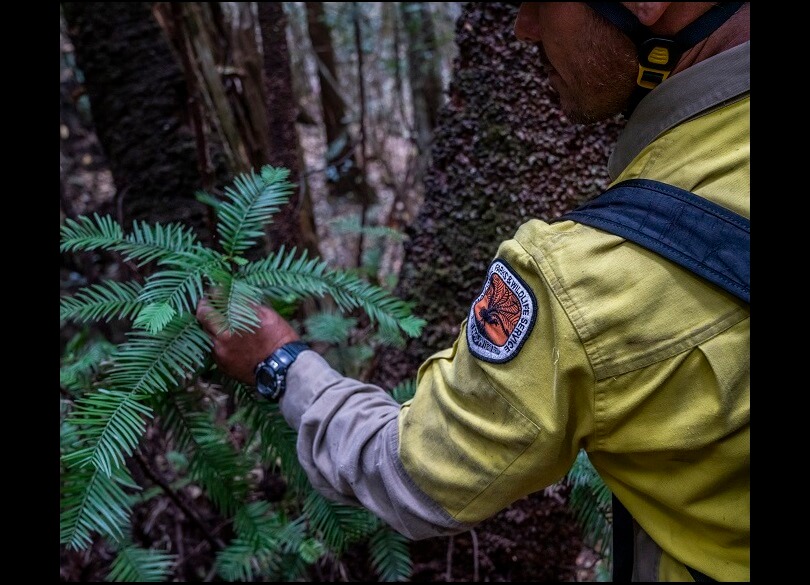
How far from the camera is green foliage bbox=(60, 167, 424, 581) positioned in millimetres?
1410

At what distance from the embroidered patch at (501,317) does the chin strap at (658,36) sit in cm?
48

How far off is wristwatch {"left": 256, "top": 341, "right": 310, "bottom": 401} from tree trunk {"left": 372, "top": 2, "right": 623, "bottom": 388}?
76cm

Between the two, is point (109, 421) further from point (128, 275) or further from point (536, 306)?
point (128, 275)

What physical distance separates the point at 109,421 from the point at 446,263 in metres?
1.29

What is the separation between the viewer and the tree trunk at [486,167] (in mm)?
2160

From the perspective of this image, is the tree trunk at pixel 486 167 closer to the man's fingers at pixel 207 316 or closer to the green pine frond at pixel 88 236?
the man's fingers at pixel 207 316

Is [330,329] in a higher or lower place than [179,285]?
lower

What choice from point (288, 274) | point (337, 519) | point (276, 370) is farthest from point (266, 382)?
point (337, 519)

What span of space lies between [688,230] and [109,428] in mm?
1282

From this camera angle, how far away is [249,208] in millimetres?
1626

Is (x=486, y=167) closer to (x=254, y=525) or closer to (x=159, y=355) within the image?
(x=159, y=355)

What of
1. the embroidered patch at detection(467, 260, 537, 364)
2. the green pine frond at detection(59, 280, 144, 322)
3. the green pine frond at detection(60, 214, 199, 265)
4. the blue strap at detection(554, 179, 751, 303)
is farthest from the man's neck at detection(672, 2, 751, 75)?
the green pine frond at detection(59, 280, 144, 322)

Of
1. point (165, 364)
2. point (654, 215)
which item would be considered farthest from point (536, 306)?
point (165, 364)
